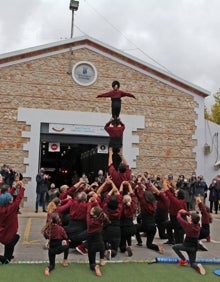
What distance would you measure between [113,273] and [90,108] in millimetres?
12035

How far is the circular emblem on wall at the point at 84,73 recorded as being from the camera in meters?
18.0

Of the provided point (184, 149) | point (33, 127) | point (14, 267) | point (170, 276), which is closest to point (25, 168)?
point (33, 127)

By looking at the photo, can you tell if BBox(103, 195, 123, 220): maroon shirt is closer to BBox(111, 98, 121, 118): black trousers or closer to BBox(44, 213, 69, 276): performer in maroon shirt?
BBox(44, 213, 69, 276): performer in maroon shirt

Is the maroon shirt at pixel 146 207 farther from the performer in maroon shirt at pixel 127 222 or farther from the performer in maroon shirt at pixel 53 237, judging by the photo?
the performer in maroon shirt at pixel 53 237

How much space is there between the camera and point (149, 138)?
1853 centimetres

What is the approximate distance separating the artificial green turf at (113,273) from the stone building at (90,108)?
10.6m

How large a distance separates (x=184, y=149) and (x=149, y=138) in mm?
1909

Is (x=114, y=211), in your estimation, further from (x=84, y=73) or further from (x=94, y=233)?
(x=84, y=73)

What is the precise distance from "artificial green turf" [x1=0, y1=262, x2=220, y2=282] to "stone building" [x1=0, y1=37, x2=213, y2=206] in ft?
34.6

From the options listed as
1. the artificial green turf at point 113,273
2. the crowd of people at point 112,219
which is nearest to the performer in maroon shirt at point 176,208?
the crowd of people at point 112,219

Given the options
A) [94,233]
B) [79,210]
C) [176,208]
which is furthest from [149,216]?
[94,233]

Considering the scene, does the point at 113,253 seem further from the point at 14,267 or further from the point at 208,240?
the point at 208,240

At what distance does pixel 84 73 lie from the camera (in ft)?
59.6

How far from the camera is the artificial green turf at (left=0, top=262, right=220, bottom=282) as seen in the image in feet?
20.6
